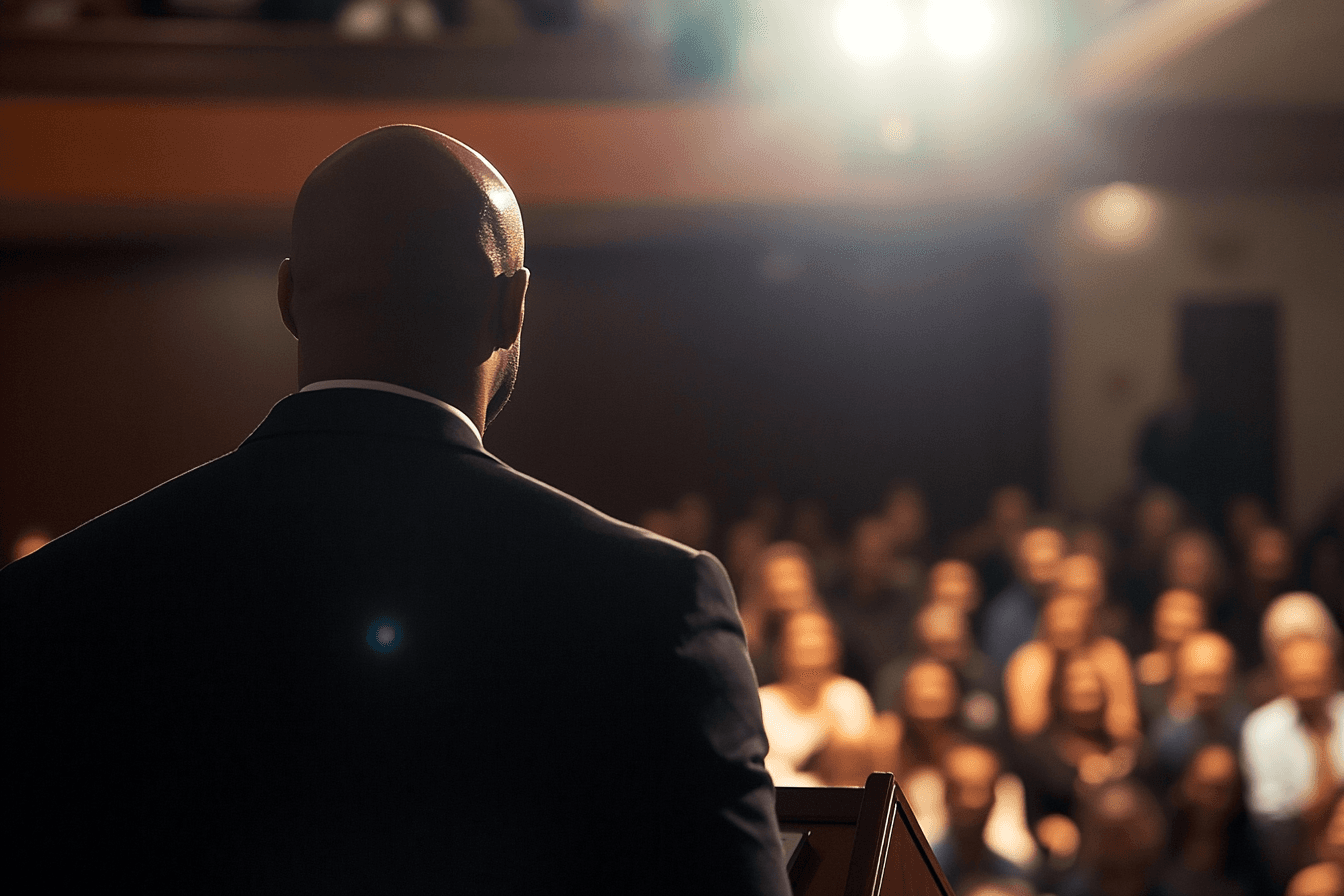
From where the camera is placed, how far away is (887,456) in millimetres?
8836

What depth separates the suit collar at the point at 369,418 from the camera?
82cm

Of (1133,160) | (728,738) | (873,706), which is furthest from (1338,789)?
(1133,160)

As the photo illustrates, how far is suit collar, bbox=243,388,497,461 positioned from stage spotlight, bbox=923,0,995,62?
17.1 ft

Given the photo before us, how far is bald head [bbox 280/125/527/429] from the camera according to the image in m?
0.82

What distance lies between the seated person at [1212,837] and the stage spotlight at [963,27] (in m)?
2.98

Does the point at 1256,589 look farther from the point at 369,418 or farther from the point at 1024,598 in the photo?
the point at 369,418

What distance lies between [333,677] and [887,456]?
8.23m

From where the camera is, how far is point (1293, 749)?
3.88 meters

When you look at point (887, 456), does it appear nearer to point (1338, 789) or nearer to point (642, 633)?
point (1338, 789)

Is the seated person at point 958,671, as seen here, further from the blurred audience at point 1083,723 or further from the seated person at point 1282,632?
the seated person at point 1282,632

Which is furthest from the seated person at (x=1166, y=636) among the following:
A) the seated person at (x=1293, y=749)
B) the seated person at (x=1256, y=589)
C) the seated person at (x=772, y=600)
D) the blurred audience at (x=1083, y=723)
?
the seated person at (x=772, y=600)

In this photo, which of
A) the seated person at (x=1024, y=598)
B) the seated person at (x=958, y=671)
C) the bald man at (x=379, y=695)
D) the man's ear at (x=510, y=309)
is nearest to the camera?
the bald man at (x=379, y=695)

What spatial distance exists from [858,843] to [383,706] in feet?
0.96

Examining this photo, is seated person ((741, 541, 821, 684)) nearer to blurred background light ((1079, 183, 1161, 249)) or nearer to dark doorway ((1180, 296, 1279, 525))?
blurred background light ((1079, 183, 1161, 249))
